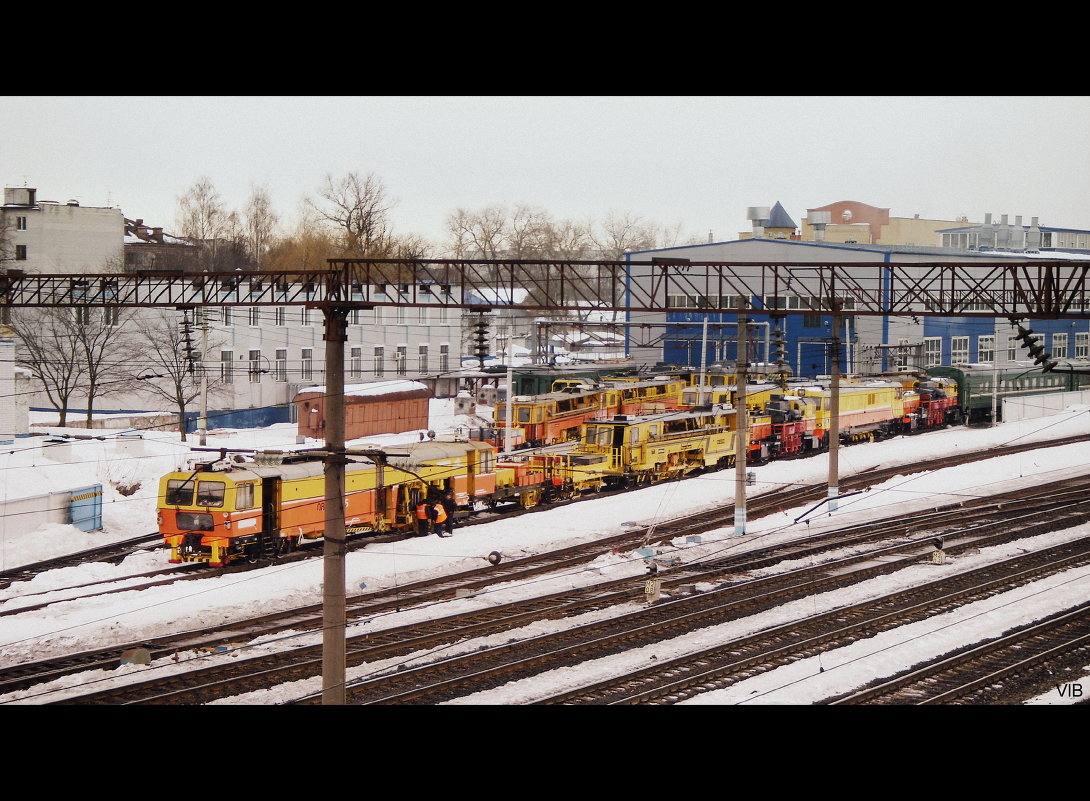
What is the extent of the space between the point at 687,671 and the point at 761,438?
1880cm

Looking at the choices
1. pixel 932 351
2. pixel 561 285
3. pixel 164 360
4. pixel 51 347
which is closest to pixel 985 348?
pixel 932 351

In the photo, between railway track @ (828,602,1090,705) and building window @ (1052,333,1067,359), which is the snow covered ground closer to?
railway track @ (828,602,1090,705)

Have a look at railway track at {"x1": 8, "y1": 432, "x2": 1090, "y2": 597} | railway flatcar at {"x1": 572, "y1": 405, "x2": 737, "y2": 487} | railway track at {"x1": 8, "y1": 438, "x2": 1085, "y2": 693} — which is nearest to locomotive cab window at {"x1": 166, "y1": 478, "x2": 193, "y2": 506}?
railway track at {"x1": 8, "y1": 432, "x2": 1090, "y2": 597}

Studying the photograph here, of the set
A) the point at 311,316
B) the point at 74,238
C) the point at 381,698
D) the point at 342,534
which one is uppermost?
the point at 74,238

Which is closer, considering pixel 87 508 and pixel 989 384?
pixel 87 508

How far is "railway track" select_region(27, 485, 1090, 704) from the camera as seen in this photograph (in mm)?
13119

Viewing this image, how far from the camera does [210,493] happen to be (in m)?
18.9

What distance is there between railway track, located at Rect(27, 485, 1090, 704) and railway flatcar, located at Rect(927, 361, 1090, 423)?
16.7m

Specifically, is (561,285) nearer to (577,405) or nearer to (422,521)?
(422,521)

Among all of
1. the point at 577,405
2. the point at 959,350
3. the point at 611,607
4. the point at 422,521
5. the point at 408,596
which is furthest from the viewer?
the point at 959,350

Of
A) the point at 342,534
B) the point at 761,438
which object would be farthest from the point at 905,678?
the point at 761,438

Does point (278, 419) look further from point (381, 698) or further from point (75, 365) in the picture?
point (381, 698)

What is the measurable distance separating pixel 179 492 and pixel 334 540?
9314mm

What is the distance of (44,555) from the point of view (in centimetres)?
2086
